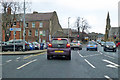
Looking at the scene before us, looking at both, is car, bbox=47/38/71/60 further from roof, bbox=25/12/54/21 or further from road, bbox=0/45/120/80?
roof, bbox=25/12/54/21

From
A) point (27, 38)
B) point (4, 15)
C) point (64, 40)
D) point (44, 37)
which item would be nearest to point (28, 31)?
point (27, 38)

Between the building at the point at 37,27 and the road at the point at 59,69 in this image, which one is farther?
the building at the point at 37,27

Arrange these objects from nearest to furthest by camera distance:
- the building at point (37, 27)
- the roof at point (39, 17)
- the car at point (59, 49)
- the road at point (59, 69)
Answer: the road at point (59, 69)
the car at point (59, 49)
the building at point (37, 27)
the roof at point (39, 17)

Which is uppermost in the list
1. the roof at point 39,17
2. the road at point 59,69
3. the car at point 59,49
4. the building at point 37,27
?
the roof at point 39,17

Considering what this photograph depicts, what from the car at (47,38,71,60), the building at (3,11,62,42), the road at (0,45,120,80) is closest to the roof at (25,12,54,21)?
the building at (3,11,62,42)

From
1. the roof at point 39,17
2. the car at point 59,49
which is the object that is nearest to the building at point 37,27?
the roof at point 39,17

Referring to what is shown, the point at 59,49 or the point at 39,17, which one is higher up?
the point at 39,17

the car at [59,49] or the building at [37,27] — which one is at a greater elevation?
the building at [37,27]

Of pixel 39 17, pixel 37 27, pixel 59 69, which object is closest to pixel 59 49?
pixel 59 69

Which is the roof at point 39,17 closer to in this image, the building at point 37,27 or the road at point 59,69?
the building at point 37,27

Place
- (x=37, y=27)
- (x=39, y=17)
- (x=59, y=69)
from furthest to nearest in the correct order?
(x=39, y=17) → (x=37, y=27) → (x=59, y=69)

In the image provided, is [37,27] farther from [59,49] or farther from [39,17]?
[59,49]

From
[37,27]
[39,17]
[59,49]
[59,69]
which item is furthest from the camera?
[39,17]

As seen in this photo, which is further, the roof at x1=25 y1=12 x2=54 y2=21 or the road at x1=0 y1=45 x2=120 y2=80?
the roof at x1=25 y1=12 x2=54 y2=21
